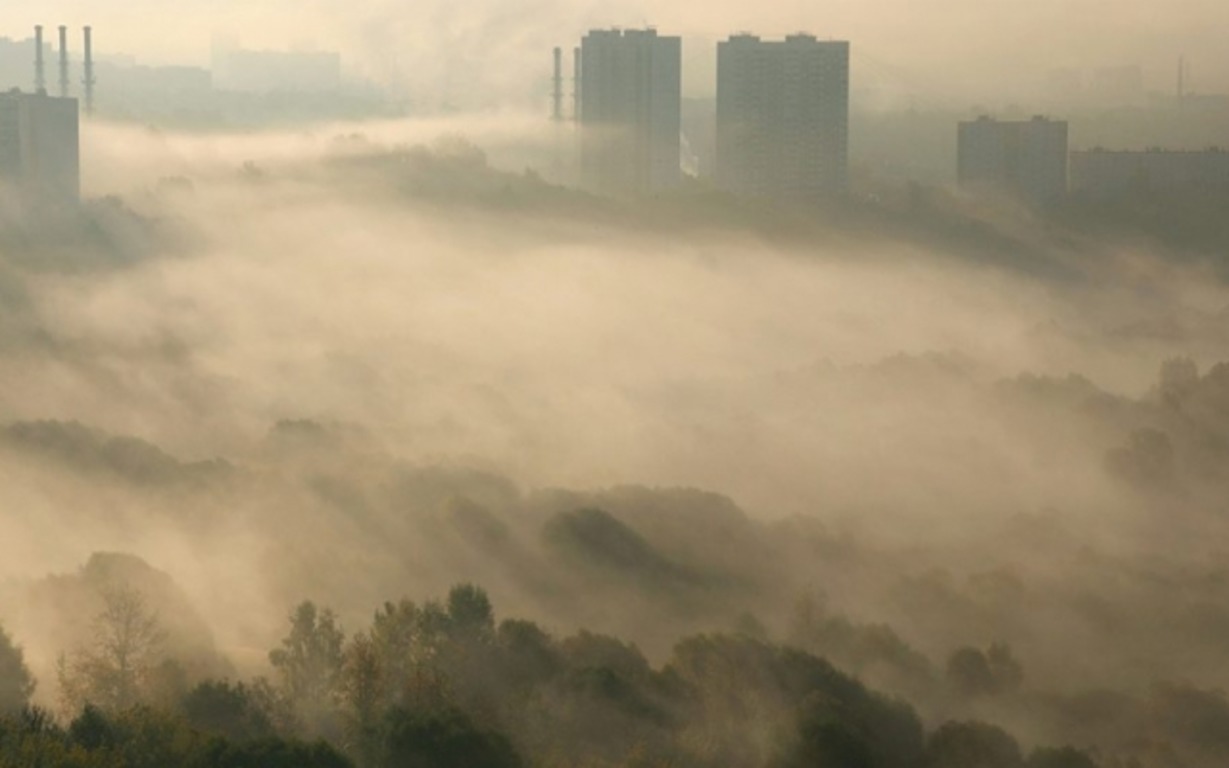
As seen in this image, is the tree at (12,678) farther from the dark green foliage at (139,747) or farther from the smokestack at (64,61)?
the smokestack at (64,61)

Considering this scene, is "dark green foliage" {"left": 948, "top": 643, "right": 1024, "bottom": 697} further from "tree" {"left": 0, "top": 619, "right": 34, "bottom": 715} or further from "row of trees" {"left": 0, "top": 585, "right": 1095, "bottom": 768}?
"tree" {"left": 0, "top": 619, "right": 34, "bottom": 715}

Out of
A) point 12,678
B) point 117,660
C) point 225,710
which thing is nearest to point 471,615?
point 117,660

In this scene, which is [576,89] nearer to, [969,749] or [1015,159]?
[1015,159]

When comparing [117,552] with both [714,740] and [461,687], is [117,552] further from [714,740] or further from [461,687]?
[714,740]

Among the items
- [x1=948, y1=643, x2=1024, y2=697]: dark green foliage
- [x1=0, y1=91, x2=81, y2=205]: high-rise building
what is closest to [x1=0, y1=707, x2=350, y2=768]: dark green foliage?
[x1=948, y1=643, x2=1024, y2=697]: dark green foliage

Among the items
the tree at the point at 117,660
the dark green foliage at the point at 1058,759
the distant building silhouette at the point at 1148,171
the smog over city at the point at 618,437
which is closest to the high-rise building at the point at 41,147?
the smog over city at the point at 618,437

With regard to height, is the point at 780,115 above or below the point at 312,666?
above

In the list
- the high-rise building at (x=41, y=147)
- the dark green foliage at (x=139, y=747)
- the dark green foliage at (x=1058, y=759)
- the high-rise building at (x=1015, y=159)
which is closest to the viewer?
the dark green foliage at (x=139, y=747)
